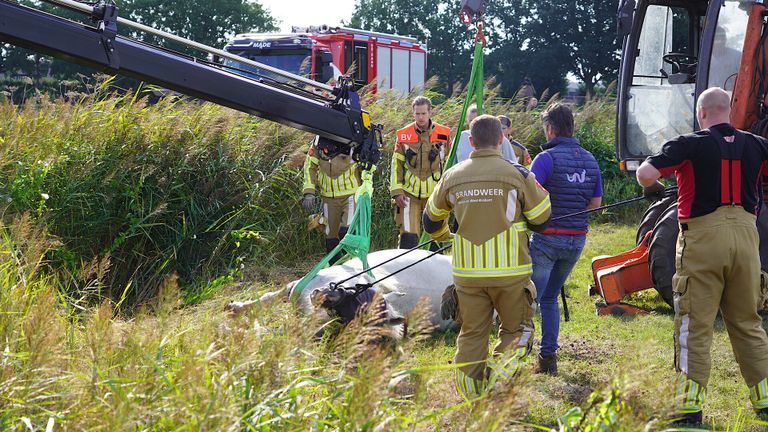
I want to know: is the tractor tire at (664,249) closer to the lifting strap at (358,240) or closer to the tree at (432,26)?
the lifting strap at (358,240)

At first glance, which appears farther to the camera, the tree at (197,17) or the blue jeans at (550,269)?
the tree at (197,17)

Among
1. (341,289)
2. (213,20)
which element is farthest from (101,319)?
(213,20)

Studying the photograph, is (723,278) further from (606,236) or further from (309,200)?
(606,236)

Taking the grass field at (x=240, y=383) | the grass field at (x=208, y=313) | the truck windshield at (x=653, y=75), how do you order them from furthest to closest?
1. the truck windshield at (x=653, y=75)
2. the grass field at (x=208, y=313)
3. the grass field at (x=240, y=383)

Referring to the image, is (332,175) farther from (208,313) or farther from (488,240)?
(488,240)

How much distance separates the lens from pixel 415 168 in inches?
337

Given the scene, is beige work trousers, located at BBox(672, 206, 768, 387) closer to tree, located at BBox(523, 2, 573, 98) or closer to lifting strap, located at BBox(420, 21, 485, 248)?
lifting strap, located at BBox(420, 21, 485, 248)

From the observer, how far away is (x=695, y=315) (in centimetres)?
482

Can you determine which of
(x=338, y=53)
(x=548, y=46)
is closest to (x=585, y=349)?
(x=338, y=53)

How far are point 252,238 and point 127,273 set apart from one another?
142cm

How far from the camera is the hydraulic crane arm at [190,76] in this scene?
14.8ft

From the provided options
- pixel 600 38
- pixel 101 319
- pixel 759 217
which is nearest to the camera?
pixel 101 319

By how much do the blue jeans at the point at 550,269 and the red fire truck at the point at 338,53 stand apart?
9073 mm

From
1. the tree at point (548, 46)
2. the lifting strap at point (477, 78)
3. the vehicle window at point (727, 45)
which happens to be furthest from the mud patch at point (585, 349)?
the tree at point (548, 46)
